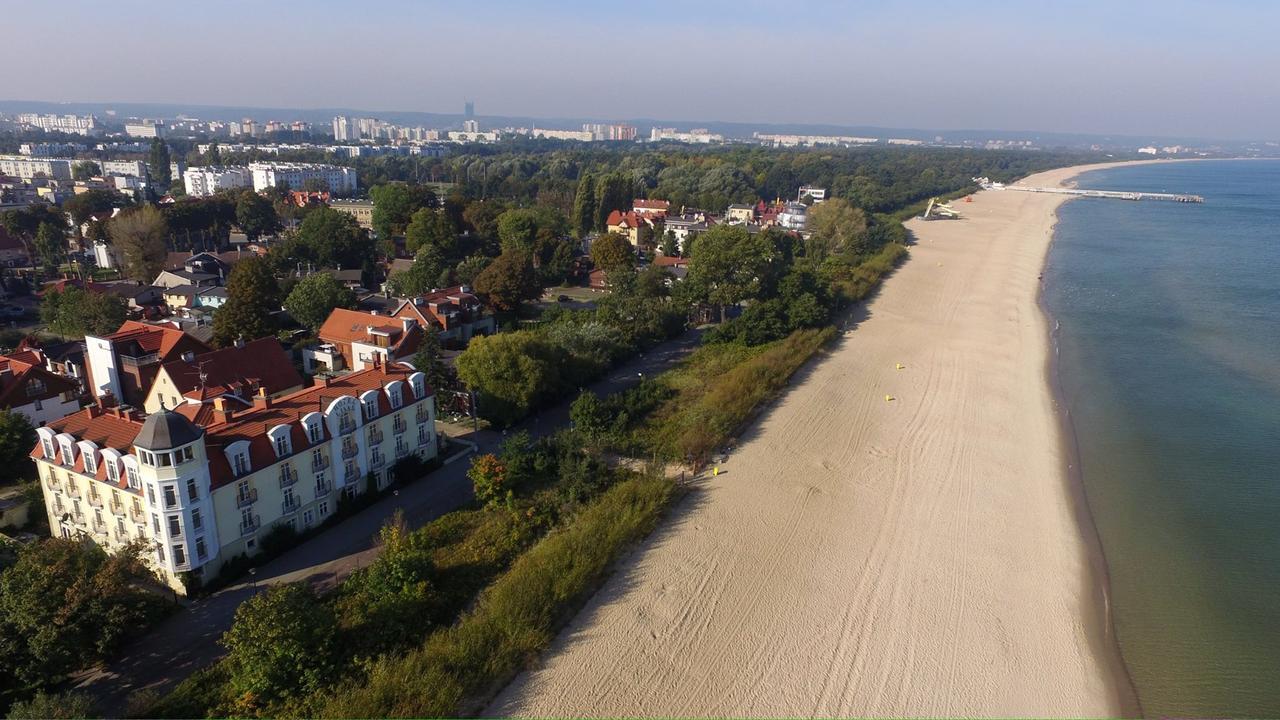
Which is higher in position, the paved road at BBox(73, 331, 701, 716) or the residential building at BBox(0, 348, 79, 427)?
the residential building at BBox(0, 348, 79, 427)

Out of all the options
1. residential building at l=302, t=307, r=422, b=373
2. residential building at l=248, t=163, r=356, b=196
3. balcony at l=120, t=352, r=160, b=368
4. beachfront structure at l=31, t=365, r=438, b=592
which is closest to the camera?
beachfront structure at l=31, t=365, r=438, b=592

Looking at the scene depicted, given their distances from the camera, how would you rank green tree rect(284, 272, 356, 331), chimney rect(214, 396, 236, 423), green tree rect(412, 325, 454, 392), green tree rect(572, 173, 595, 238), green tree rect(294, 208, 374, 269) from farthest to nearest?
green tree rect(572, 173, 595, 238)
green tree rect(294, 208, 374, 269)
green tree rect(284, 272, 356, 331)
green tree rect(412, 325, 454, 392)
chimney rect(214, 396, 236, 423)

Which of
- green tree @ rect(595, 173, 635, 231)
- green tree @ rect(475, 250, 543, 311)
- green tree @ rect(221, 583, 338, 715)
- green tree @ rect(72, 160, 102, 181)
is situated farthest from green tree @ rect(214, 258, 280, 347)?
green tree @ rect(72, 160, 102, 181)

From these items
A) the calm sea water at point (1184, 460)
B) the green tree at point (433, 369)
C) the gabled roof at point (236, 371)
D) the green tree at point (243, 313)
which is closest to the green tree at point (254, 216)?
the green tree at point (243, 313)

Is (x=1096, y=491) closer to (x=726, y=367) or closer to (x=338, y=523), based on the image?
(x=726, y=367)

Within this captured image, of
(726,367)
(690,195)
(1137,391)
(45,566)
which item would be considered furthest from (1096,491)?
(690,195)

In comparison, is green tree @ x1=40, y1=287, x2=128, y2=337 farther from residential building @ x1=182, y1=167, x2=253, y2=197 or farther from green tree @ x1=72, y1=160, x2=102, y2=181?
green tree @ x1=72, y1=160, x2=102, y2=181
